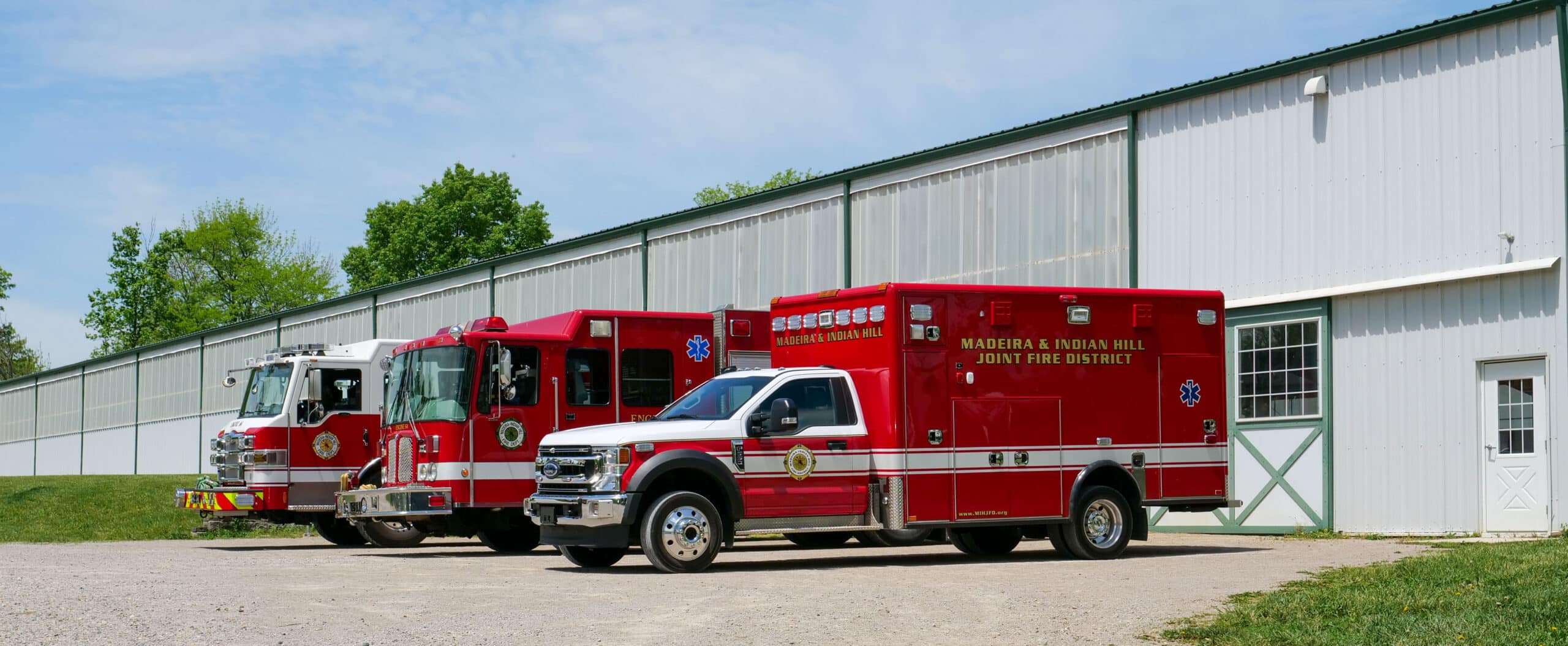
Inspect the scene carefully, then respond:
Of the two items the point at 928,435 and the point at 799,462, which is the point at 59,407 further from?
the point at 928,435

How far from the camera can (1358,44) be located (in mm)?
20531

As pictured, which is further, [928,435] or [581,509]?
[928,435]

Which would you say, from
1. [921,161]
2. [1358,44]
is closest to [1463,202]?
[1358,44]

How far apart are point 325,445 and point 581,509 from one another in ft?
26.2

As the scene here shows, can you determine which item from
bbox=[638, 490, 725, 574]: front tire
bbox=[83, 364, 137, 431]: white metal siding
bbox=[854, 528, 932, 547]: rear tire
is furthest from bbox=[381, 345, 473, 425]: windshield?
bbox=[83, 364, 137, 431]: white metal siding

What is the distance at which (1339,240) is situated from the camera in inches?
819

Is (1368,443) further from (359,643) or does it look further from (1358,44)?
(359,643)

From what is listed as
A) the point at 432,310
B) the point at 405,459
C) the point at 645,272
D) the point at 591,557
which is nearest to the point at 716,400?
the point at 591,557

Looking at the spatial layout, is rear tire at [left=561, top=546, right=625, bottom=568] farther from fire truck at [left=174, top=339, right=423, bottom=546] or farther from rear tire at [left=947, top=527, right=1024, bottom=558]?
fire truck at [left=174, top=339, right=423, bottom=546]

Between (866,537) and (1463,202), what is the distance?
8132mm

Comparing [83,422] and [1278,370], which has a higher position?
[1278,370]

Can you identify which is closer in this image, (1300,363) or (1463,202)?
(1463,202)

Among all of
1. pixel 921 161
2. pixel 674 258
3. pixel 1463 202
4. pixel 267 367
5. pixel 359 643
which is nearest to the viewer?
pixel 359 643

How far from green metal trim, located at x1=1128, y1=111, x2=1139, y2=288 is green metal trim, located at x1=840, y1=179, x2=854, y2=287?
6.37 metres
